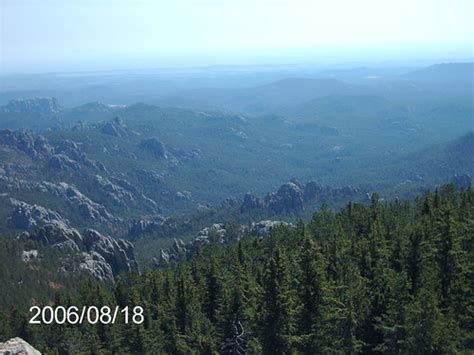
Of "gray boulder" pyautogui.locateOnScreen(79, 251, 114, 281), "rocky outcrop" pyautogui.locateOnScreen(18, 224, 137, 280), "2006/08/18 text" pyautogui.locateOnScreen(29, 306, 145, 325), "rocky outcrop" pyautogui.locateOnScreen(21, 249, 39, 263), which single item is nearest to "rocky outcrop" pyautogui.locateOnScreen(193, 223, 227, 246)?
"rocky outcrop" pyautogui.locateOnScreen(18, 224, 137, 280)

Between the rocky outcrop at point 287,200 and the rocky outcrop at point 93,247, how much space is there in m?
68.5

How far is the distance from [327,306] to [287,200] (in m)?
150

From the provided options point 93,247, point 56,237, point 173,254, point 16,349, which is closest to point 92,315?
point 16,349

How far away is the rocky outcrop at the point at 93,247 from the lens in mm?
119375

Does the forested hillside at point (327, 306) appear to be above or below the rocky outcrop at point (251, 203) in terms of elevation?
above

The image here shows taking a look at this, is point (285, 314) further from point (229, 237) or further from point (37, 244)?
point (37, 244)

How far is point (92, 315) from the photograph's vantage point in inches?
2142

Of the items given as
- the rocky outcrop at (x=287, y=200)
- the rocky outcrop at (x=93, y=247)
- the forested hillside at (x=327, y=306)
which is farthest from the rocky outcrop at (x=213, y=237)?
the rocky outcrop at (x=287, y=200)

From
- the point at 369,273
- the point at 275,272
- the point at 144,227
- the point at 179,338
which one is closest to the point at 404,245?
the point at 369,273

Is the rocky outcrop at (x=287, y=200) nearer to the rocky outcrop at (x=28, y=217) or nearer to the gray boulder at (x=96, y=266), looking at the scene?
the rocky outcrop at (x=28, y=217)

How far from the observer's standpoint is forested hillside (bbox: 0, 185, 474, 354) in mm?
34031

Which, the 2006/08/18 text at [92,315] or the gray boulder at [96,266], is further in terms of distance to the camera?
the gray boulder at [96,266]

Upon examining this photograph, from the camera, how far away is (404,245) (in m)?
44.5

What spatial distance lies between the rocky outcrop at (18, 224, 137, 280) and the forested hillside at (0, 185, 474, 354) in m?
64.1
